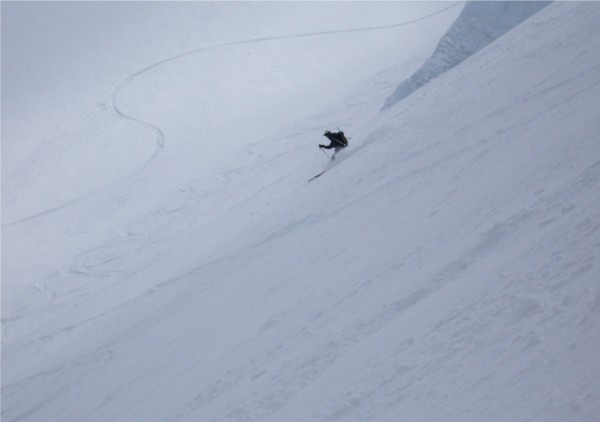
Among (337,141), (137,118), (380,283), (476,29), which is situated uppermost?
(137,118)

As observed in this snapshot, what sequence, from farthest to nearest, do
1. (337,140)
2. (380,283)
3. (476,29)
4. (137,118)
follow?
(137,118) → (476,29) → (337,140) → (380,283)

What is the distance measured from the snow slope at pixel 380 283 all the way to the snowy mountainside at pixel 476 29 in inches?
118

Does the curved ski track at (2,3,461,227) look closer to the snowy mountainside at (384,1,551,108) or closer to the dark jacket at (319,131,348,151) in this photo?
the snowy mountainside at (384,1,551,108)

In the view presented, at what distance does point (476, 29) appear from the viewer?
518 inches

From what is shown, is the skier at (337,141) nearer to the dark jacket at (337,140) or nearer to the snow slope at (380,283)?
the dark jacket at (337,140)

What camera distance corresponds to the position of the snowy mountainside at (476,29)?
12883mm

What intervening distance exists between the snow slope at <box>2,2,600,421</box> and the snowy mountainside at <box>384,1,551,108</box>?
2998 mm

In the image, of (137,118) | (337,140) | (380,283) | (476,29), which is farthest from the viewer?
(137,118)

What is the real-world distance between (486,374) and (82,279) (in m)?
11.1

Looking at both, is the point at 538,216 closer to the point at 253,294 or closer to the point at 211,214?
the point at 253,294

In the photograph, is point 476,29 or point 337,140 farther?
point 476,29

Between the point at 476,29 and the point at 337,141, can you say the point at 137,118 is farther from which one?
the point at 337,141

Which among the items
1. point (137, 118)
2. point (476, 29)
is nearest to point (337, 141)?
point (476, 29)

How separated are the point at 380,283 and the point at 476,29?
1066 cm
